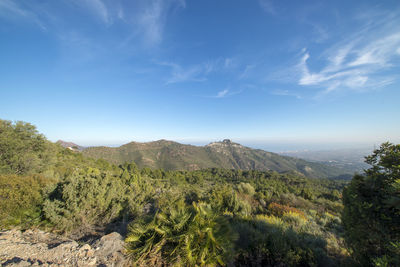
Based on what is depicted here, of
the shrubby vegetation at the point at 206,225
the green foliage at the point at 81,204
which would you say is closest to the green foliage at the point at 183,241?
the shrubby vegetation at the point at 206,225

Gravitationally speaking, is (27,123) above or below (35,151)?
above

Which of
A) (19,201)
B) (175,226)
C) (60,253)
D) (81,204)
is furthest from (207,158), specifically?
(60,253)

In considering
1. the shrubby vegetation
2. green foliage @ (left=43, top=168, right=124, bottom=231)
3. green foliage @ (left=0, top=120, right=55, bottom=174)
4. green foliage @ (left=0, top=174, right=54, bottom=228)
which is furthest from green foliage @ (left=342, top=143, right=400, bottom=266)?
green foliage @ (left=0, top=120, right=55, bottom=174)

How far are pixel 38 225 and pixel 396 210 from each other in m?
7.99

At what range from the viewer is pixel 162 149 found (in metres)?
131

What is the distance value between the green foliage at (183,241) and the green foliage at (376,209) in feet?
8.35

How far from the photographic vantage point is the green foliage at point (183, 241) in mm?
2434

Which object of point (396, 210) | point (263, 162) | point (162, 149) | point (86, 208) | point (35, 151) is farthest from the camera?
point (263, 162)

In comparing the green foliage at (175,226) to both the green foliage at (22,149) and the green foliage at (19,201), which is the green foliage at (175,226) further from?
the green foliage at (22,149)

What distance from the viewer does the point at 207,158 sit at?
134500 mm

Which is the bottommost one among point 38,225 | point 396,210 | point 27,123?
point 38,225

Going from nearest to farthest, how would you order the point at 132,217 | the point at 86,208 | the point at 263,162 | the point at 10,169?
the point at 86,208 → the point at 132,217 → the point at 10,169 → the point at 263,162

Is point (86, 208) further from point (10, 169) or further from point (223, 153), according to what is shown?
point (223, 153)

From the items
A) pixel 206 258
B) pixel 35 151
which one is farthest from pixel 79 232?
pixel 35 151
